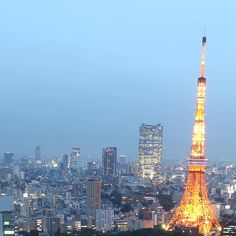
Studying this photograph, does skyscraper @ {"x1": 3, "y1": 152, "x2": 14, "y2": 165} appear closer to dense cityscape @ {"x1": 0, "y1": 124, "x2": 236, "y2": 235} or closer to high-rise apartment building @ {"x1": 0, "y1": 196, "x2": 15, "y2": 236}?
dense cityscape @ {"x1": 0, "y1": 124, "x2": 236, "y2": 235}

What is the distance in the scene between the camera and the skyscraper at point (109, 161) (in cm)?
3444

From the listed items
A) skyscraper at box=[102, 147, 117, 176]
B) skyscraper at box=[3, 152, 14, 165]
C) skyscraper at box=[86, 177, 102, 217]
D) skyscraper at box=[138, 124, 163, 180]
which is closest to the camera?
skyscraper at box=[86, 177, 102, 217]

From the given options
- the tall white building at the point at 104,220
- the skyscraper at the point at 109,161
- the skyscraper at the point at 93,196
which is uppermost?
the skyscraper at the point at 109,161

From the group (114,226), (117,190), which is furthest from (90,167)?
(114,226)

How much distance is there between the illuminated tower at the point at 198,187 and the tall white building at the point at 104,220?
2669 mm

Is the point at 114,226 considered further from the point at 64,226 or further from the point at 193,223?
the point at 193,223

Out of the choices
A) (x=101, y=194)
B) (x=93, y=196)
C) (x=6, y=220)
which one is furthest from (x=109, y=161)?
(x=6, y=220)

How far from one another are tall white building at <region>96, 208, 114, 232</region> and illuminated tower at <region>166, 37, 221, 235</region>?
2.67 metres

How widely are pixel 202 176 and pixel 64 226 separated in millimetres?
3684

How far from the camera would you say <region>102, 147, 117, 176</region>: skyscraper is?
113 ft

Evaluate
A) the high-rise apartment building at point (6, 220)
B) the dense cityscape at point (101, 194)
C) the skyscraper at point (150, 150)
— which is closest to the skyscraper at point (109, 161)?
the dense cityscape at point (101, 194)

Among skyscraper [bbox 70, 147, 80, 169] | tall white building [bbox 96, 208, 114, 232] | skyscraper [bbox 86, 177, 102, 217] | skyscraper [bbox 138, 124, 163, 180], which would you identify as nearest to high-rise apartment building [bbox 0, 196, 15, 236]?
tall white building [bbox 96, 208, 114, 232]

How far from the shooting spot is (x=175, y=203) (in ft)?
73.0

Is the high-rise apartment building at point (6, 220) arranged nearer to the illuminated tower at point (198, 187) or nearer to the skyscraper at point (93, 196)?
the illuminated tower at point (198, 187)
